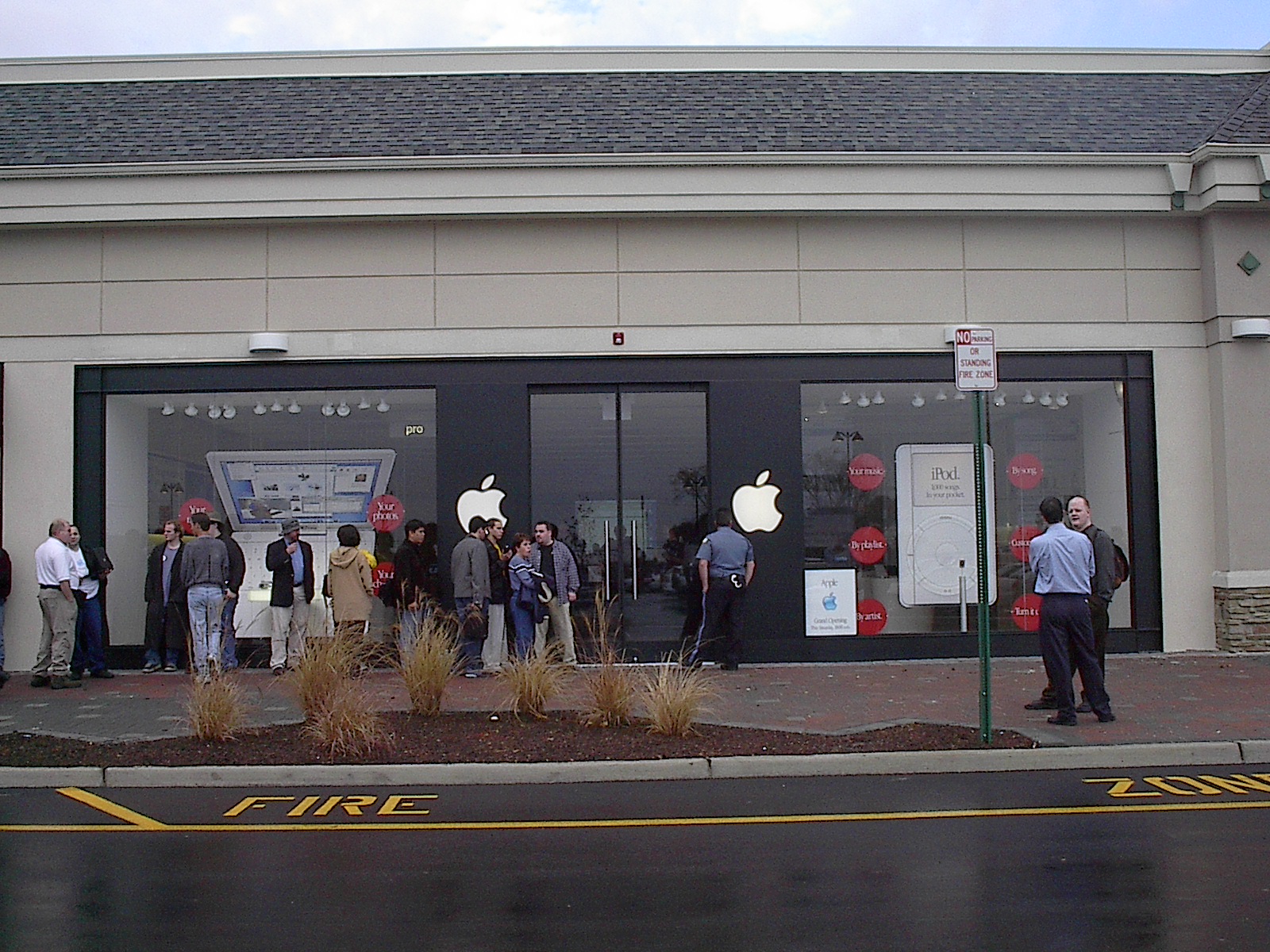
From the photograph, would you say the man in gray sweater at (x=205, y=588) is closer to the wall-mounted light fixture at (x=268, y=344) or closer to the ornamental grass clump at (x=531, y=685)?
the wall-mounted light fixture at (x=268, y=344)

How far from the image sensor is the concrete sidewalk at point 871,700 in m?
9.71

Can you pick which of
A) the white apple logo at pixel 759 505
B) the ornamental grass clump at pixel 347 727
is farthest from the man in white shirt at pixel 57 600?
the white apple logo at pixel 759 505

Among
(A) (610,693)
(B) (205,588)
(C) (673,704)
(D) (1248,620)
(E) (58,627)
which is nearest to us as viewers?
(C) (673,704)

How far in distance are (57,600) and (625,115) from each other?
8.75 m

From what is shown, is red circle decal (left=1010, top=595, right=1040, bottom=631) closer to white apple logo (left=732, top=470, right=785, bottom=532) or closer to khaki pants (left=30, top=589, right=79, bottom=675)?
white apple logo (left=732, top=470, right=785, bottom=532)

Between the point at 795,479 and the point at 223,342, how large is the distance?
7.06 m

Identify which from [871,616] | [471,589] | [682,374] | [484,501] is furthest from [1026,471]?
[471,589]

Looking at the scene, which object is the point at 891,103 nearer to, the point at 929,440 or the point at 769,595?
the point at 929,440

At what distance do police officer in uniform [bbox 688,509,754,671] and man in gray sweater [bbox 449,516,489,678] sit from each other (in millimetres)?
2426

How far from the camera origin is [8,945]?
504cm

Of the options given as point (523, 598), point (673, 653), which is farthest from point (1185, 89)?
point (523, 598)

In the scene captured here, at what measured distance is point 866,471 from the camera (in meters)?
14.2

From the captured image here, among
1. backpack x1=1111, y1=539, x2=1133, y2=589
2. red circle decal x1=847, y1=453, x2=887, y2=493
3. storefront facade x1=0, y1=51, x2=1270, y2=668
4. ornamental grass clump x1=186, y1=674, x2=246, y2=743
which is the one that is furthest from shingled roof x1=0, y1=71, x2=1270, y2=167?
ornamental grass clump x1=186, y1=674, x2=246, y2=743

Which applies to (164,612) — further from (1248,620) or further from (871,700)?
(1248,620)
